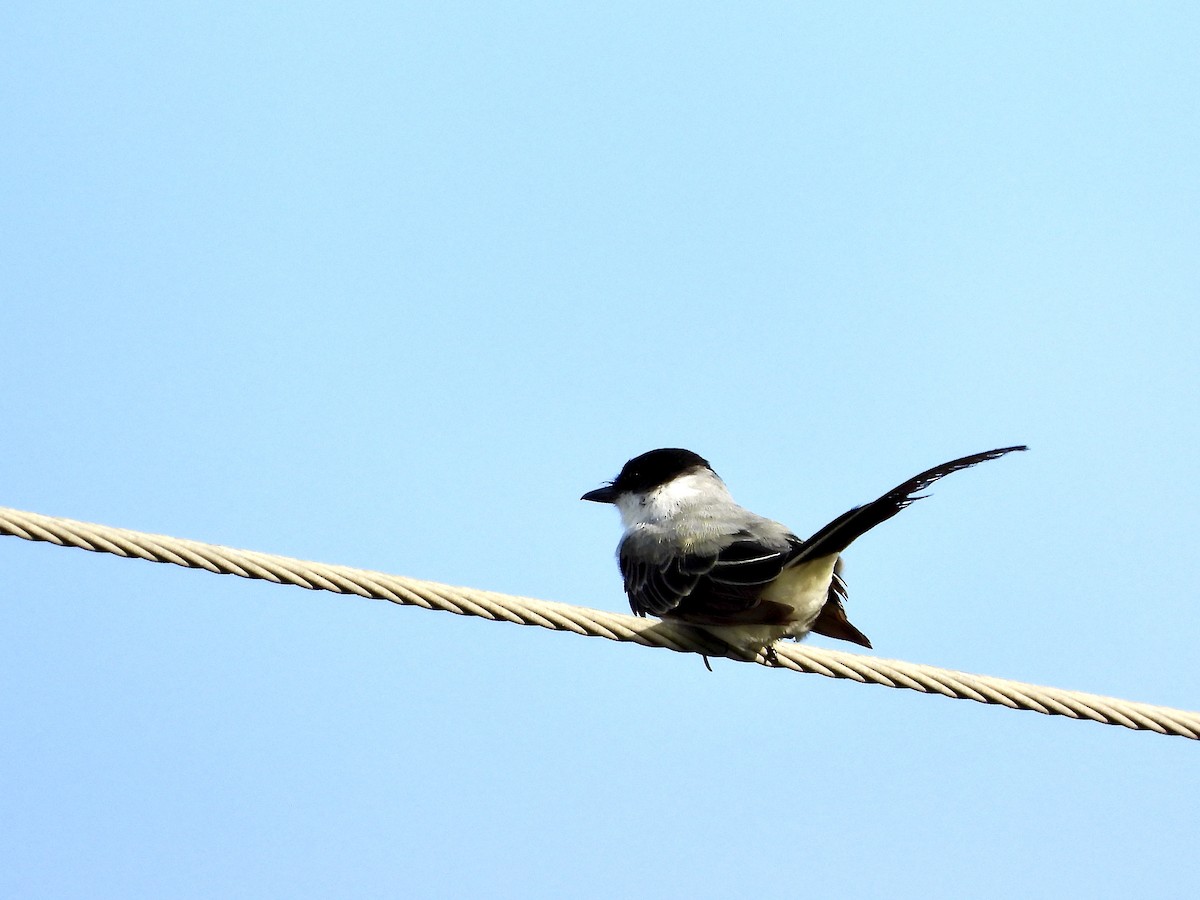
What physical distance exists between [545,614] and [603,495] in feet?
10.6

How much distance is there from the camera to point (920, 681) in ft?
15.3

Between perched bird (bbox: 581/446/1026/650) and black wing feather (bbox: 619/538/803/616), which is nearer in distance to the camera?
perched bird (bbox: 581/446/1026/650)

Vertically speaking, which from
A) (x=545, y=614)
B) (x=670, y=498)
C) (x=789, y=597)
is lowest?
(x=545, y=614)

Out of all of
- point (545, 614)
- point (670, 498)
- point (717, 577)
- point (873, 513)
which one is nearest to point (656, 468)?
point (670, 498)

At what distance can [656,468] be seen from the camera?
729 centimetres

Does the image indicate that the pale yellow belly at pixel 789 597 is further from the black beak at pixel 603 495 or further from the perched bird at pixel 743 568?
the black beak at pixel 603 495

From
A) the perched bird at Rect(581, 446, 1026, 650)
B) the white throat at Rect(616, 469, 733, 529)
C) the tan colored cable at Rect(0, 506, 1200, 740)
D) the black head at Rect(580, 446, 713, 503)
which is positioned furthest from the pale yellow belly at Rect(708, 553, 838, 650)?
the black head at Rect(580, 446, 713, 503)

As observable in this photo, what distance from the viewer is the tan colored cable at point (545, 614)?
3.92m

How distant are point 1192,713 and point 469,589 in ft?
8.38

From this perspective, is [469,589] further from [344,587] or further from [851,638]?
[851,638]

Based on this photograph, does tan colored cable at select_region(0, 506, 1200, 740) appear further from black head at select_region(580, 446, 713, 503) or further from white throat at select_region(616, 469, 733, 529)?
black head at select_region(580, 446, 713, 503)

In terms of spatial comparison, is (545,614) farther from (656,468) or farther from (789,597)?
(656,468)

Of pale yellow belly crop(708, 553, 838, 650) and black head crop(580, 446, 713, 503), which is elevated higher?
black head crop(580, 446, 713, 503)

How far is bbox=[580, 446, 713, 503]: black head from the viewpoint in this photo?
7227 mm
